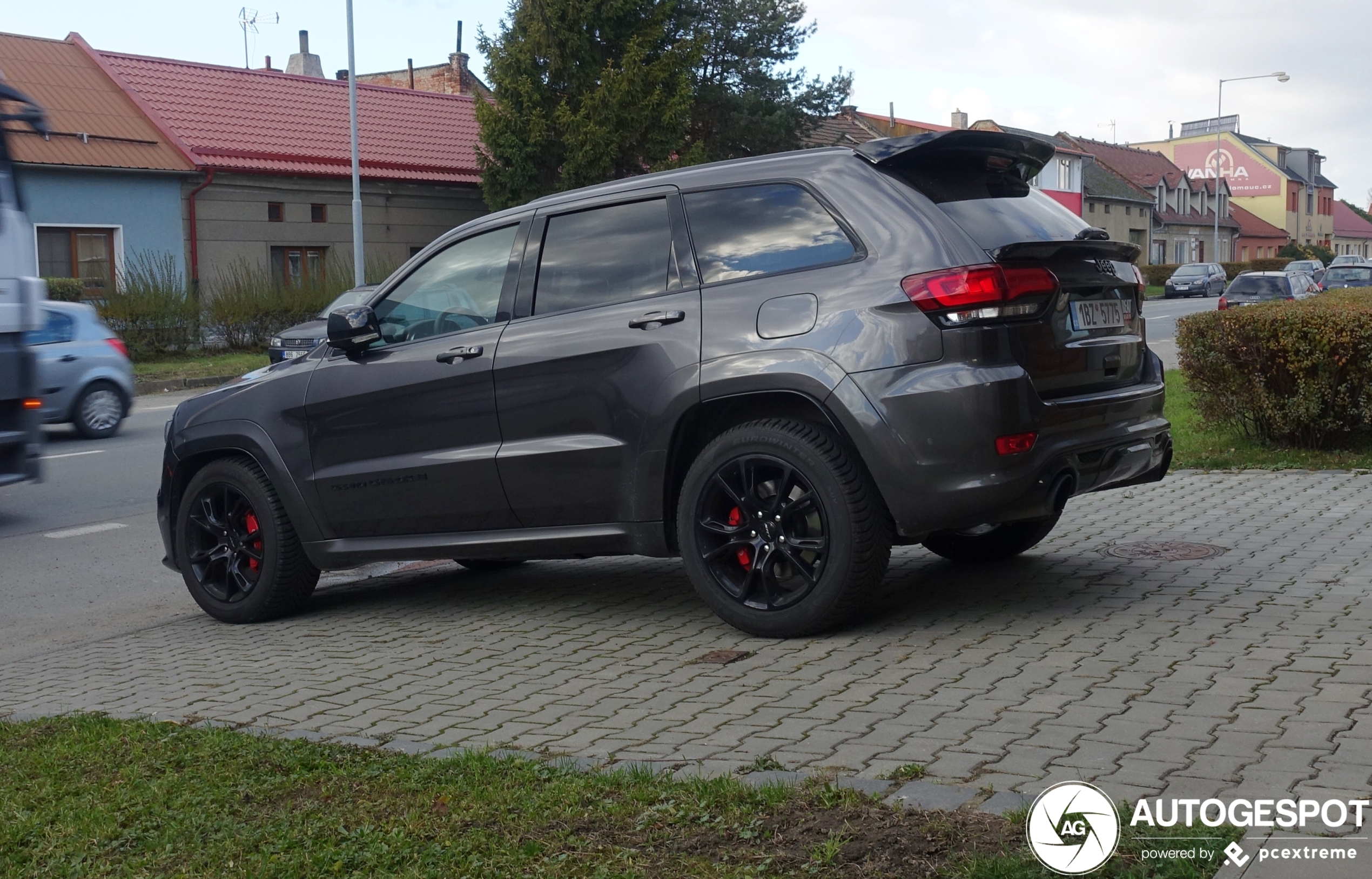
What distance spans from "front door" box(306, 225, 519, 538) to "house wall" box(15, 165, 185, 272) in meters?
22.8

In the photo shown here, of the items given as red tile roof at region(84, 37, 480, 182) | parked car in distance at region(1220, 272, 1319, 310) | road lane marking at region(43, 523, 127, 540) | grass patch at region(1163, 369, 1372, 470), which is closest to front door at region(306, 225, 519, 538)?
road lane marking at region(43, 523, 127, 540)

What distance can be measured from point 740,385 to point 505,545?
141 centimetres

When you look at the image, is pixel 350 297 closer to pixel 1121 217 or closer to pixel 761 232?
pixel 761 232

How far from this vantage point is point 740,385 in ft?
17.8

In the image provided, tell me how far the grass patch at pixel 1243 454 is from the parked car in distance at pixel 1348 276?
33.3 metres

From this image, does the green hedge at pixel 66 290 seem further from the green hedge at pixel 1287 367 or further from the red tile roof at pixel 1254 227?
the red tile roof at pixel 1254 227

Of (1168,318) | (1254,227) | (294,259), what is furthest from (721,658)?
(1254,227)

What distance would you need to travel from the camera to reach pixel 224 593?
22.6ft

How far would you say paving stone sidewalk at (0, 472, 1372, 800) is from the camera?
396cm

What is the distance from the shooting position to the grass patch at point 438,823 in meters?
3.27

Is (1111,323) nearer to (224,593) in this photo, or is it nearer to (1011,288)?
(1011,288)

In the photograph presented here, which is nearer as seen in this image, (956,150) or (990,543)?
(956,150)

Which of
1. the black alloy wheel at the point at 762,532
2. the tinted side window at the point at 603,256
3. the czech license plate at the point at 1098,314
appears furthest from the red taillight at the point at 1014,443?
→ the tinted side window at the point at 603,256

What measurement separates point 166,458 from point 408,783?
13.1 feet
